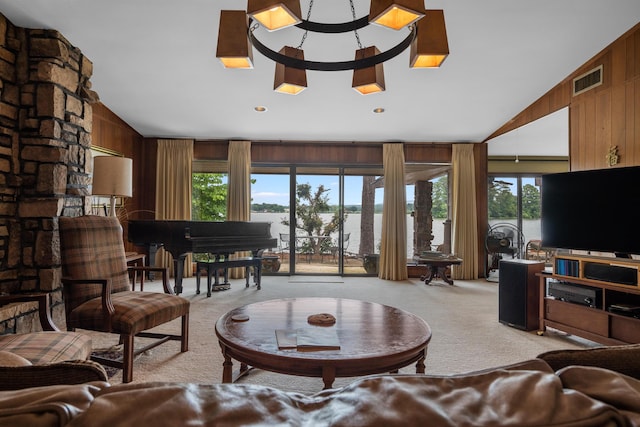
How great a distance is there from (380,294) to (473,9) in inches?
139

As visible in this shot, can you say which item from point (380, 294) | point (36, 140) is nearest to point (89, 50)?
point (36, 140)

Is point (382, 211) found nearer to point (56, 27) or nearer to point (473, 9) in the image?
point (473, 9)

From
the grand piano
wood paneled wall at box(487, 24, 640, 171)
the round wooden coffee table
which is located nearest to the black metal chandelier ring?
the round wooden coffee table

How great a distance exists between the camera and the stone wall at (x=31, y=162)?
2914mm

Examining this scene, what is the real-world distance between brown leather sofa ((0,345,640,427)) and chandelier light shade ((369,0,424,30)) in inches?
69.3

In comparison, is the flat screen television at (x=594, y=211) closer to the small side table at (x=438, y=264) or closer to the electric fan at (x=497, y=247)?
the small side table at (x=438, y=264)

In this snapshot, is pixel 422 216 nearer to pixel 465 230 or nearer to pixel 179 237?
pixel 465 230

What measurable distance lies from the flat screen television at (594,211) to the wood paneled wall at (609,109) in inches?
26.8

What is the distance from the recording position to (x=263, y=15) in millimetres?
1861

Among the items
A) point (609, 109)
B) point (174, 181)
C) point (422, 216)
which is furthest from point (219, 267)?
point (609, 109)

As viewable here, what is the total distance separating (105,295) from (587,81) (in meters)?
5.15

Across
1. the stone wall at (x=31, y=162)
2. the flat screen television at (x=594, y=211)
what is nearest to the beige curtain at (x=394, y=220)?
the flat screen television at (x=594, y=211)

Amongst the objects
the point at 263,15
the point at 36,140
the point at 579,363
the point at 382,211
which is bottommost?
the point at 579,363

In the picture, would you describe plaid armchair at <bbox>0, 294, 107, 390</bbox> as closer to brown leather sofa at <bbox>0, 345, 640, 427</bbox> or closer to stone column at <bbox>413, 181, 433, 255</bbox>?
brown leather sofa at <bbox>0, 345, 640, 427</bbox>
